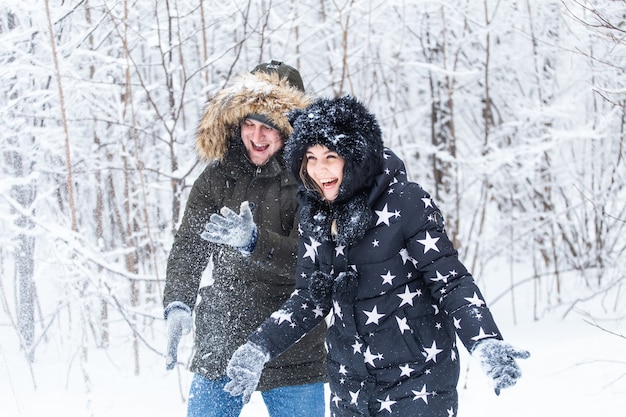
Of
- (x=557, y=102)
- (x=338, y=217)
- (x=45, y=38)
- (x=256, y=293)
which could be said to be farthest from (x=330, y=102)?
(x=557, y=102)

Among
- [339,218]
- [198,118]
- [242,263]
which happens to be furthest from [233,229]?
[198,118]

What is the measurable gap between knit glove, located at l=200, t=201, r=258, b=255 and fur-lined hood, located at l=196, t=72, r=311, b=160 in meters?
0.44

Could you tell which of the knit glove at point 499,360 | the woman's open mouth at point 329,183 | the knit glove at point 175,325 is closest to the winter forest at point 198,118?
the knit glove at point 175,325

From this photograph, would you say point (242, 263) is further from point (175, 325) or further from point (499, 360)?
point (499, 360)

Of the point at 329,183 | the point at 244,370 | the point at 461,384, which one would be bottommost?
the point at 461,384

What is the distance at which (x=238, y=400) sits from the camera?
8.06ft

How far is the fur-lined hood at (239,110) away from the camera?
8.48 ft

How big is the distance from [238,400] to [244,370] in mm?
513

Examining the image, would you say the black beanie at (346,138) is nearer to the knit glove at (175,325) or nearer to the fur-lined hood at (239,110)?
the fur-lined hood at (239,110)

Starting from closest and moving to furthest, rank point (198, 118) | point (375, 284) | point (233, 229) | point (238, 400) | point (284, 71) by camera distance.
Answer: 1. point (375, 284)
2. point (233, 229)
3. point (238, 400)
4. point (284, 71)
5. point (198, 118)

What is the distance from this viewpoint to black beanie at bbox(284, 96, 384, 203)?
195cm

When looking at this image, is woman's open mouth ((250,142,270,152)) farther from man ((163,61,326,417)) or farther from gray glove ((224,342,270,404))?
gray glove ((224,342,270,404))

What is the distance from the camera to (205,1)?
5324mm

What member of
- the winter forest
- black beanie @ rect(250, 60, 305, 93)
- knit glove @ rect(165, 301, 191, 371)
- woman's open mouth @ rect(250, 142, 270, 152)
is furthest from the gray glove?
the winter forest
